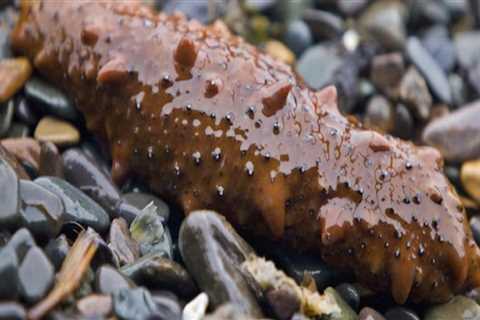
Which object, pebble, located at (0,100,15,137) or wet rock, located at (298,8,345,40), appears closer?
pebble, located at (0,100,15,137)

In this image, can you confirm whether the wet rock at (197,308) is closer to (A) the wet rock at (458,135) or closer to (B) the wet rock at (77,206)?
(B) the wet rock at (77,206)

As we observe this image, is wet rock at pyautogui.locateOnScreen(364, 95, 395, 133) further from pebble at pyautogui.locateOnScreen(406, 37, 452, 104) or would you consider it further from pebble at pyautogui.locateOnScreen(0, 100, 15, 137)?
pebble at pyautogui.locateOnScreen(0, 100, 15, 137)

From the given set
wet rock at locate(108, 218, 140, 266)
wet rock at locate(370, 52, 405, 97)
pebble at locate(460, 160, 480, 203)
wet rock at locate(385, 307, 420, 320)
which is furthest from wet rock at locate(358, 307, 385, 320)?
wet rock at locate(370, 52, 405, 97)

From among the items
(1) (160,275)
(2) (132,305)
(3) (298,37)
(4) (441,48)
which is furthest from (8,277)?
(4) (441,48)

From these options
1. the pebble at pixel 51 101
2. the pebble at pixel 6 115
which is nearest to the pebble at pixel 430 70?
the pebble at pixel 51 101

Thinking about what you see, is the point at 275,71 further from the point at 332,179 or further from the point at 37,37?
the point at 37,37

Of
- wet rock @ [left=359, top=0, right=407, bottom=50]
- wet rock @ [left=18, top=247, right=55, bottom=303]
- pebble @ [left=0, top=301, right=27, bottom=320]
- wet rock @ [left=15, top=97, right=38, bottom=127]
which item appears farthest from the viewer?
wet rock @ [left=359, top=0, right=407, bottom=50]
